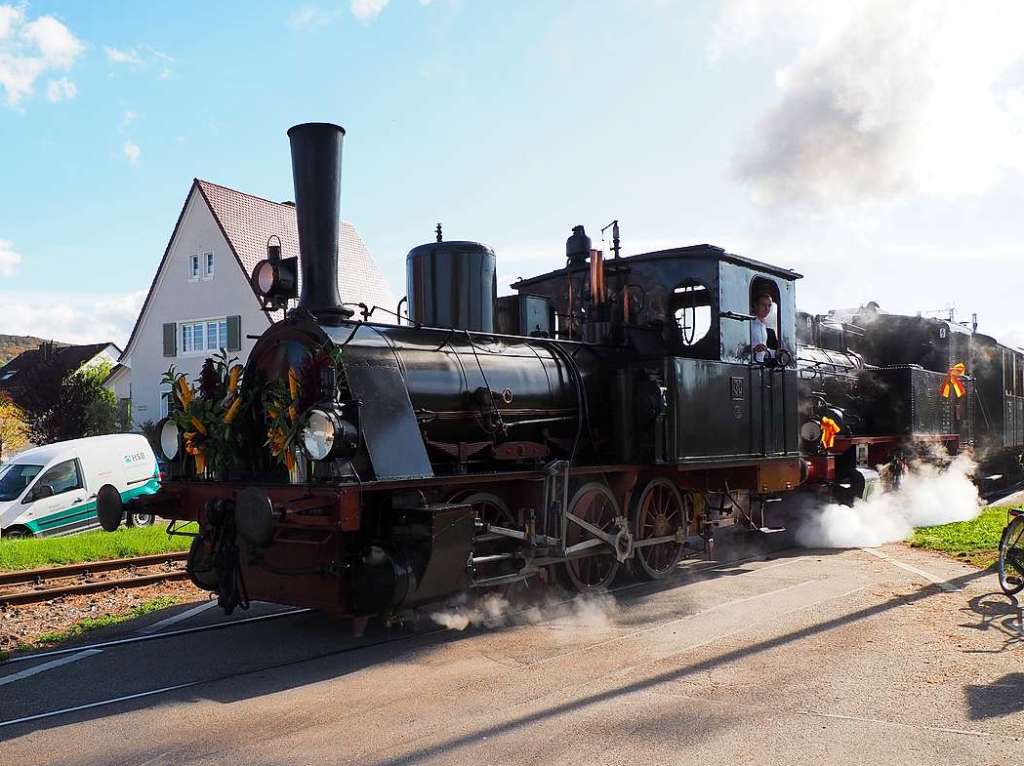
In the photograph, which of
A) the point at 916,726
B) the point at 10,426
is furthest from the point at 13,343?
the point at 916,726

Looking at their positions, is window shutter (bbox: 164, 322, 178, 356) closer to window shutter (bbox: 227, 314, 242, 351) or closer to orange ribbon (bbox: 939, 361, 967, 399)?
window shutter (bbox: 227, 314, 242, 351)

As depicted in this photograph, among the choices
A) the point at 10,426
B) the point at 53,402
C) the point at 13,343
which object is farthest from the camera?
the point at 13,343

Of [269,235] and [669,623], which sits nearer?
[669,623]

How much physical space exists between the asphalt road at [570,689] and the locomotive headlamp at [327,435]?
138 cm

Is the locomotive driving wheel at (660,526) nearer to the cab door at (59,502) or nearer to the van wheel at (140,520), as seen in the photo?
the cab door at (59,502)

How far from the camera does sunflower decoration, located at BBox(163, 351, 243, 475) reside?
6.82m

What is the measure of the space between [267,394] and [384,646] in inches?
79.4

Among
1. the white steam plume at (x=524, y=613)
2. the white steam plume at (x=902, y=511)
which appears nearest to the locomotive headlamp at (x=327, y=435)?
the white steam plume at (x=524, y=613)

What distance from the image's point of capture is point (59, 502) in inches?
564

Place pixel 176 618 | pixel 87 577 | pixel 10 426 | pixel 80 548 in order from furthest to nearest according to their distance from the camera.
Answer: pixel 10 426, pixel 80 548, pixel 87 577, pixel 176 618

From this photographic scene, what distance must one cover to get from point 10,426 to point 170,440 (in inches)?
996

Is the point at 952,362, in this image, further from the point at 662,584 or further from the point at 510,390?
the point at 510,390

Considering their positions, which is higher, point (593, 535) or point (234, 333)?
point (234, 333)

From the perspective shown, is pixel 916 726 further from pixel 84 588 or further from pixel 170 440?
pixel 84 588
